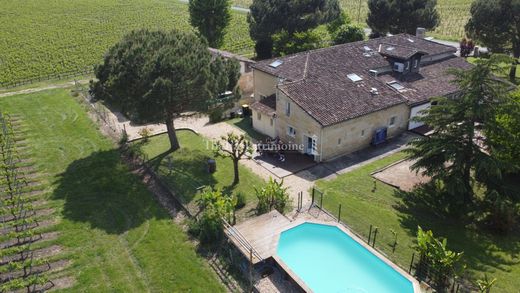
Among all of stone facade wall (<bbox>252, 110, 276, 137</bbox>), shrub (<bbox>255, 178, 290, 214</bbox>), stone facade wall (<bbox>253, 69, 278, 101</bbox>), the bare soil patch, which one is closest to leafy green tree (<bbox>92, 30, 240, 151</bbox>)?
stone facade wall (<bbox>252, 110, 276, 137</bbox>)

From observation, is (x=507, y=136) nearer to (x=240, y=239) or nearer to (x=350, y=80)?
(x=350, y=80)

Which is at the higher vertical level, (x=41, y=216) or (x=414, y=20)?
(x=414, y=20)

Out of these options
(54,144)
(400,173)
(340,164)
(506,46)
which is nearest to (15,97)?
(54,144)

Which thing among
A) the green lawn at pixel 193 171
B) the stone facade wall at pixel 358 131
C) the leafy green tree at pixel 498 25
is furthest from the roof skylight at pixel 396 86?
the leafy green tree at pixel 498 25

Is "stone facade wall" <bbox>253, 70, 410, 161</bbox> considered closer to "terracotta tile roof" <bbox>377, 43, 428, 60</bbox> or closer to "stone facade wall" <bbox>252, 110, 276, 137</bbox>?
"stone facade wall" <bbox>252, 110, 276, 137</bbox>

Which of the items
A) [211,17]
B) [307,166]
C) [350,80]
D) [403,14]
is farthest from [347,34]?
[307,166]

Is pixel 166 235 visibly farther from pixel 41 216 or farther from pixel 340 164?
pixel 340 164
